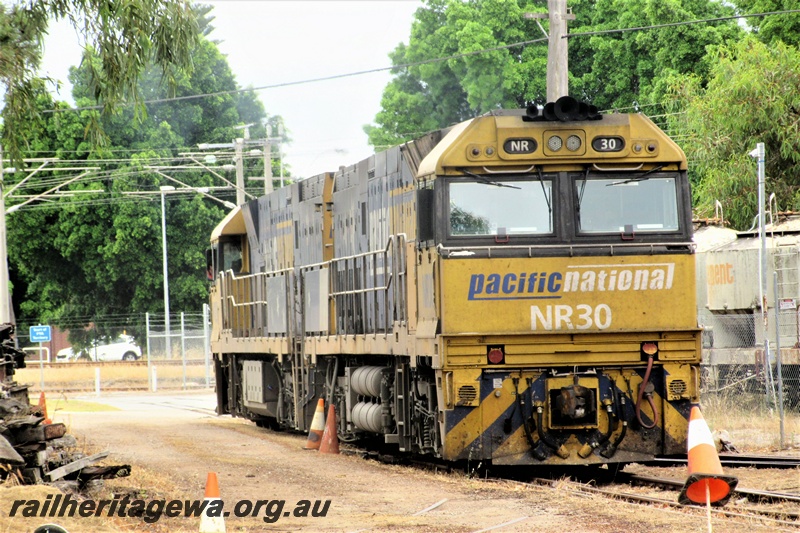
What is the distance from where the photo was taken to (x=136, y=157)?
5278 centimetres

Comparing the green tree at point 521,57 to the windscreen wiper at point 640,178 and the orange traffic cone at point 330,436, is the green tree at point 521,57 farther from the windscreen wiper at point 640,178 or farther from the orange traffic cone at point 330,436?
the windscreen wiper at point 640,178

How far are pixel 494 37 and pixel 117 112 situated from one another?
40.4m

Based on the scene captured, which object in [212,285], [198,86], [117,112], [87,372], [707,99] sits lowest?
[87,372]

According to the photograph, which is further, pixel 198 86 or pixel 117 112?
pixel 198 86

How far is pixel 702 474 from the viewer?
923 cm

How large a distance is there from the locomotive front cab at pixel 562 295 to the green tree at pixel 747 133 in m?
17.1

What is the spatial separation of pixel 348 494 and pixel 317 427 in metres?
6.15

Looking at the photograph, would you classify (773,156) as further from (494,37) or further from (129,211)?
(129,211)

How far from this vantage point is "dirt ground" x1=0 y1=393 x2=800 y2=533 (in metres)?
9.66

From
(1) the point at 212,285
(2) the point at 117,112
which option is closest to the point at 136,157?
(1) the point at 212,285

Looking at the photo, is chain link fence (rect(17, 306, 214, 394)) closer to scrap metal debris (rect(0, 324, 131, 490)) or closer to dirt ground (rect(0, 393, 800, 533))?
dirt ground (rect(0, 393, 800, 533))

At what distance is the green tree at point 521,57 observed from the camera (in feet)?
149

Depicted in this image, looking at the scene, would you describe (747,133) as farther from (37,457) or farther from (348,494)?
(37,457)

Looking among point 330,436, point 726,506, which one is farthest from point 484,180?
point 330,436
